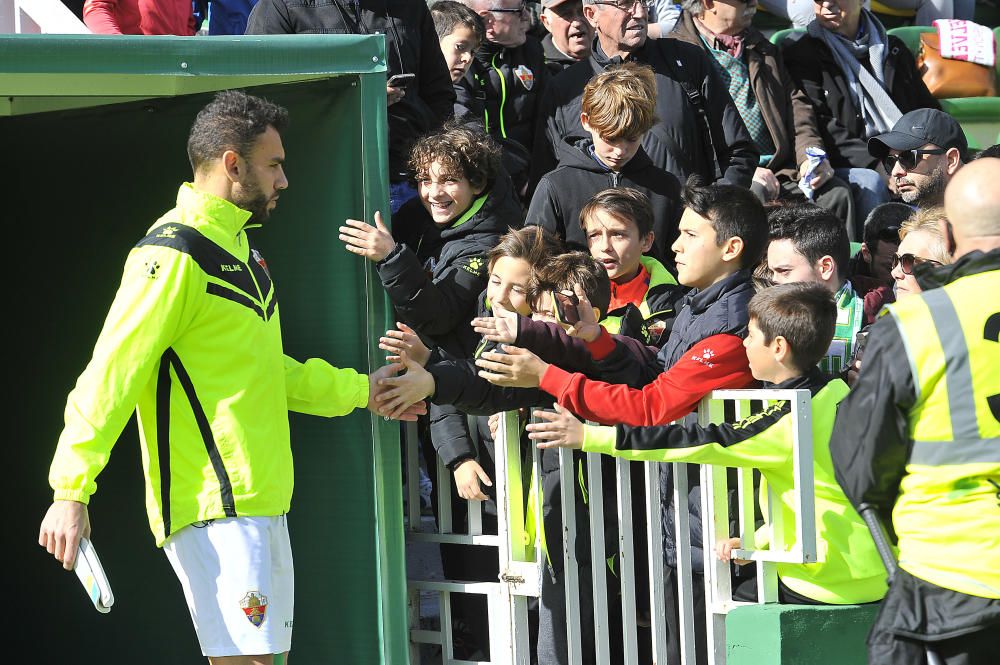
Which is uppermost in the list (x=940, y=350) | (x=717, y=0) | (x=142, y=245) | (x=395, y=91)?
(x=717, y=0)

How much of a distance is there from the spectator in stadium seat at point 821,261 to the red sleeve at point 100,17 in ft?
9.51

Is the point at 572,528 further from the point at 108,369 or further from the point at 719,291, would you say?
the point at 108,369

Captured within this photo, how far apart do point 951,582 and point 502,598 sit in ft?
5.29

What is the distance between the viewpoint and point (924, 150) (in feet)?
20.8

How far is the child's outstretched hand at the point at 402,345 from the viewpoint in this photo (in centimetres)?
406

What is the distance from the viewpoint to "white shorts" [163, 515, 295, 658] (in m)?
3.50

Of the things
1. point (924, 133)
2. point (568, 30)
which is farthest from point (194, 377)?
point (924, 133)

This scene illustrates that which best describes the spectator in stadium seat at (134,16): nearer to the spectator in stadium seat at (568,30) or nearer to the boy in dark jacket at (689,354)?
the spectator in stadium seat at (568,30)

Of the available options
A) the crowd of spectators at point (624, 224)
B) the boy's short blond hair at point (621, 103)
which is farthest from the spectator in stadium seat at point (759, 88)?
the boy's short blond hair at point (621, 103)

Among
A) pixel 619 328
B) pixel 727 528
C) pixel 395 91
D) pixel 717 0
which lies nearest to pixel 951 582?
pixel 727 528

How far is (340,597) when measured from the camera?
421cm

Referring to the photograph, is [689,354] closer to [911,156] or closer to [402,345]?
[402,345]

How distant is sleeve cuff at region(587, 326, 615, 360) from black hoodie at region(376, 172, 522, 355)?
23.5 inches

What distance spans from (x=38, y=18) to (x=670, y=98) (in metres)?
2.61
